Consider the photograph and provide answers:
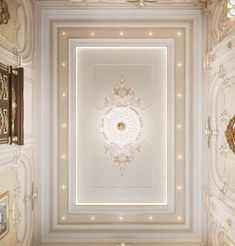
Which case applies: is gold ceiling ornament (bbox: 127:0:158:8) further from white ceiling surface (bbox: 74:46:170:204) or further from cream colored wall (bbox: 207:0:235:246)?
cream colored wall (bbox: 207:0:235:246)

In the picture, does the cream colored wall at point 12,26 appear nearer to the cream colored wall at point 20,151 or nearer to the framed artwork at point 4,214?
the cream colored wall at point 20,151

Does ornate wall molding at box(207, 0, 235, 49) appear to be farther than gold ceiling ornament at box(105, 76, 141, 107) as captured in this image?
No

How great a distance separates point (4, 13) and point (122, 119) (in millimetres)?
2336

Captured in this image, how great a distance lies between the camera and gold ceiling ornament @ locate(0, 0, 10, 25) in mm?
3285

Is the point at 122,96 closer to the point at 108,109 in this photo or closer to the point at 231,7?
the point at 108,109

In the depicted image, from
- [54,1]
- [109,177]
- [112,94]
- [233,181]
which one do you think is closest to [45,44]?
[54,1]

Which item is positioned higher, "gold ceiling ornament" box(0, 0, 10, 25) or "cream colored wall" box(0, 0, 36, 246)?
"gold ceiling ornament" box(0, 0, 10, 25)

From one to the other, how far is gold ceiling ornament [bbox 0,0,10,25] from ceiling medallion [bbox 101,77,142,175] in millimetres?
1960

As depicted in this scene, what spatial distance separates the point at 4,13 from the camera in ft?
11.1

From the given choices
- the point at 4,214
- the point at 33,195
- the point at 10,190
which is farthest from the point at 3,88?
the point at 33,195

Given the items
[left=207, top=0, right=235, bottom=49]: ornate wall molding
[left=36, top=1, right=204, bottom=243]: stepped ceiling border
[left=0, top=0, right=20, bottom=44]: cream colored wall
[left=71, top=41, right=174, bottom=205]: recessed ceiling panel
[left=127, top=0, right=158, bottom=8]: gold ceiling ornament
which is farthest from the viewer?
[left=71, top=41, right=174, bottom=205]: recessed ceiling panel

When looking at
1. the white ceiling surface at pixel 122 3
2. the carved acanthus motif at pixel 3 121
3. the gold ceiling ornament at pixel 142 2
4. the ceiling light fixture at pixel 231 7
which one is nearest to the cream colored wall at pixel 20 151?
the carved acanthus motif at pixel 3 121

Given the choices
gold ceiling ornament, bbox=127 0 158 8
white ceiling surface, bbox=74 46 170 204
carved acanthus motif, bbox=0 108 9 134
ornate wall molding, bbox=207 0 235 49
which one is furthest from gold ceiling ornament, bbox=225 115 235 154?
carved acanthus motif, bbox=0 108 9 134

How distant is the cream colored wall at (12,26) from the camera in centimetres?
341
